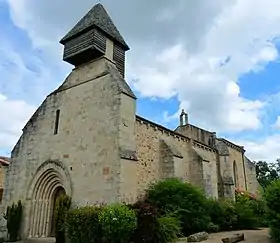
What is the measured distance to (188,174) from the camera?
73.5 feet

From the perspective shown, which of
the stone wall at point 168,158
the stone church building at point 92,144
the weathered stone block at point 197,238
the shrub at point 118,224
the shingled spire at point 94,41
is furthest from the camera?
the shingled spire at point 94,41

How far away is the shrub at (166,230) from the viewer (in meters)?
11.4

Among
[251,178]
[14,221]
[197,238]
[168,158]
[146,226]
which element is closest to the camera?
[146,226]

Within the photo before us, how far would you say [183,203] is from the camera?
15609 millimetres

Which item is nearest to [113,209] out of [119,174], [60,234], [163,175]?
[119,174]

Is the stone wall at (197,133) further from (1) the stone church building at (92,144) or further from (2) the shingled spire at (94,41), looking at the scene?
(2) the shingled spire at (94,41)

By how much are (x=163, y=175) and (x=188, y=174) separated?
143 inches

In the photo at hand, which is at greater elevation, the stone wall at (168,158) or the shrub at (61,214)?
the stone wall at (168,158)

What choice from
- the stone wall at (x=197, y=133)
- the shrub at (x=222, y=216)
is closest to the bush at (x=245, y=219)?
the shrub at (x=222, y=216)

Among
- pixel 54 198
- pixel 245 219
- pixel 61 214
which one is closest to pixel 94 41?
pixel 54 198

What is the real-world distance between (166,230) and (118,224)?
77.0 inches

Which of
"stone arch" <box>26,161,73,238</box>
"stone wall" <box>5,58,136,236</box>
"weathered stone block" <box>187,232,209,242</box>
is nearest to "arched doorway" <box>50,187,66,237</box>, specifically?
"stone arch" <box>26,161,73,238</box>

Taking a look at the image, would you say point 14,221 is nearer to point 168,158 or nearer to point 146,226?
point 168,158

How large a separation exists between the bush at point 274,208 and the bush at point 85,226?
6.33 meters
